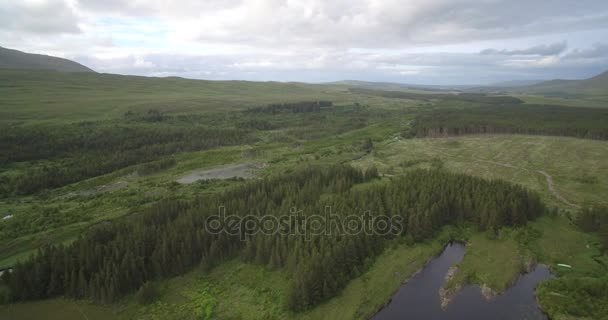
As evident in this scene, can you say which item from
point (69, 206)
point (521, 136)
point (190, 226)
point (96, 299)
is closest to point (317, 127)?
point (521, 136)

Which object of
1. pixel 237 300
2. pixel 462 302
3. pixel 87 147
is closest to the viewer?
pixel 462 302

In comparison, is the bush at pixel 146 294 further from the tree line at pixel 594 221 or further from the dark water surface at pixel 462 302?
the tree line at pixel 594 221

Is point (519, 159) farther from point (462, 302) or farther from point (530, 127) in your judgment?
point (462, 302)

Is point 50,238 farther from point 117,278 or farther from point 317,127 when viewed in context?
point 317,127

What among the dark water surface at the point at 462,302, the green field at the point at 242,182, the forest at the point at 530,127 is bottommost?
the dark water surface at the point at 462,302

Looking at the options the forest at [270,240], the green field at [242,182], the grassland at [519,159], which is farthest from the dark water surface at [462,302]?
the grassland at [519,159]

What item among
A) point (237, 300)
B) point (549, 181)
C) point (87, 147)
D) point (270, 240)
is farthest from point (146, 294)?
point (87, 147)

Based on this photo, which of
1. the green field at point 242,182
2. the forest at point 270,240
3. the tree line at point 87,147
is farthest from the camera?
the tree line at point 87,147
